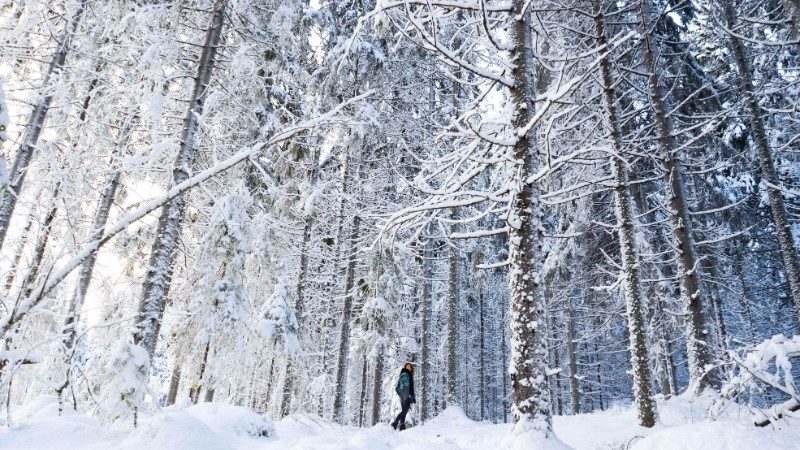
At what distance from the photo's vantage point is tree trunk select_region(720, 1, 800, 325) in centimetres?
1114

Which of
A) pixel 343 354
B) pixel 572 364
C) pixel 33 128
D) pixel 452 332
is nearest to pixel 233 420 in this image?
pixel 33 128

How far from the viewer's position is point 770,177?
11812 mm

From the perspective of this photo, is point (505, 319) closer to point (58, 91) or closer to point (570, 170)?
point (570, 170)

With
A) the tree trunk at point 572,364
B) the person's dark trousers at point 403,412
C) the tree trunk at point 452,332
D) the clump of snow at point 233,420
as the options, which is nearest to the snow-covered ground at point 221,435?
the clump of snow at point 233,420

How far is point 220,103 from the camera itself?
434 inches

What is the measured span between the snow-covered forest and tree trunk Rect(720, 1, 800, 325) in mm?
84

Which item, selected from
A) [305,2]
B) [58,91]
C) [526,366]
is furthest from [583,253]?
[58,91]

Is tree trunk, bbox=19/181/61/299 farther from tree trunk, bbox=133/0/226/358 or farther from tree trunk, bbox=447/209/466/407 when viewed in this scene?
tree trunk, bbox=447/209/466/407

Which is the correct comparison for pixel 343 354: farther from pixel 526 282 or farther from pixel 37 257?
pixel 526 282

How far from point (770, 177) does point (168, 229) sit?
46.2 ft

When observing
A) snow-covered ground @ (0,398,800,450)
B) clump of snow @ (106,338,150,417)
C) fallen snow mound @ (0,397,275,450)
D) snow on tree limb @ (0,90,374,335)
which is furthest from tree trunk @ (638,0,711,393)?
clump of snow @ (106,338,150,417)

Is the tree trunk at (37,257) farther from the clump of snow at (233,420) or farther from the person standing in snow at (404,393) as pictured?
the person standing in snow at (404,393)

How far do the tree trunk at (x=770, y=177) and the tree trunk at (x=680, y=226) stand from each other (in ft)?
5.93

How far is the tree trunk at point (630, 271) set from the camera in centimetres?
809
